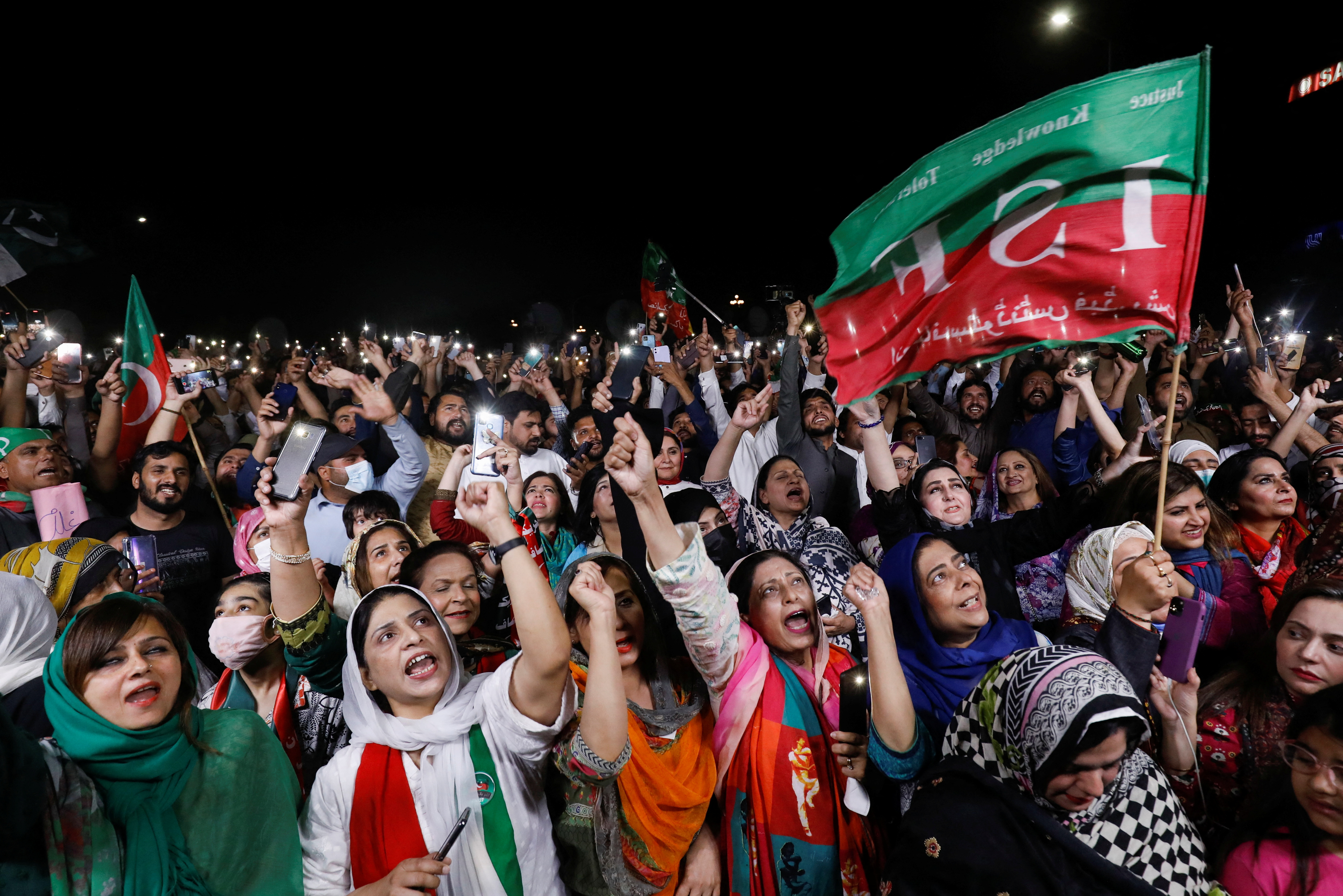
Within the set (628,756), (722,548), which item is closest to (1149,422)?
(722,548)

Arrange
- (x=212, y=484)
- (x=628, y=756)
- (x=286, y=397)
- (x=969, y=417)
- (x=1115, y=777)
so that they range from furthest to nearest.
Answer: (x=286, y=397) → (x=969, y=417) → (x=212, y=484) → (x=628, y=756) → (x=1115, y=777)

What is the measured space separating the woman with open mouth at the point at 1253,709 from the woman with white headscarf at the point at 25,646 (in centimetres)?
356

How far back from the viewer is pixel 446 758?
208 centimetres

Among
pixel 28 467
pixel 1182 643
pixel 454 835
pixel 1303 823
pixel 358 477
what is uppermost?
pixel 28 467

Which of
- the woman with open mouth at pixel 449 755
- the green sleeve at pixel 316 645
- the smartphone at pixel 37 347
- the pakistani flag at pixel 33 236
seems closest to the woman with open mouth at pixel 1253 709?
the woman with open mouth at pixel 449 755

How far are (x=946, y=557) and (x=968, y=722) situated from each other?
2.42ft

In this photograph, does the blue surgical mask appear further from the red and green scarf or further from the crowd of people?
the red and green scarf

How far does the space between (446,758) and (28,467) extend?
4.13 metres

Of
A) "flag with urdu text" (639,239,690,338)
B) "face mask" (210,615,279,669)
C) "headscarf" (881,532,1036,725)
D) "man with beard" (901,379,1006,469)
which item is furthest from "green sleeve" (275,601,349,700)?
"flag with urdu text" (639,239,690,338)

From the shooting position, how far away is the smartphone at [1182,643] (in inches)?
89.4

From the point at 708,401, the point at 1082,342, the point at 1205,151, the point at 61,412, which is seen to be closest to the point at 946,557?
the point at 1082,342

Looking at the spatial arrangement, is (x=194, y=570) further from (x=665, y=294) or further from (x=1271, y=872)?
(x=665, y=294)

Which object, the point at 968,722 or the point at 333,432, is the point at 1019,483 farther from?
the point at 333,432

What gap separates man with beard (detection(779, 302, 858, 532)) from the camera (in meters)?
5.05
